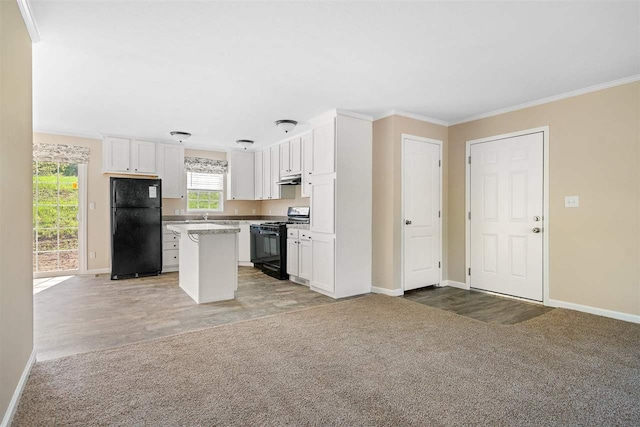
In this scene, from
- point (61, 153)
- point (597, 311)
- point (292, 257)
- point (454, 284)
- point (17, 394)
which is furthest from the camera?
point (61, 153)

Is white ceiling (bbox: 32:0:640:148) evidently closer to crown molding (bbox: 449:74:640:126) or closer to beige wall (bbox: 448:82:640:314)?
crown molding (bbox: 449:74:640:126)

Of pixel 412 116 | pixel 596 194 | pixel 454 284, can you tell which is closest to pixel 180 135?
pixel 412 116

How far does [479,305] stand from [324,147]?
8.95 feet

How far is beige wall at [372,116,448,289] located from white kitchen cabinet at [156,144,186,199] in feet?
12.6

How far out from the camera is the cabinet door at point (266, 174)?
6562mm

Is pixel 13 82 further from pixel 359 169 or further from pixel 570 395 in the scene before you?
pixel 570 395

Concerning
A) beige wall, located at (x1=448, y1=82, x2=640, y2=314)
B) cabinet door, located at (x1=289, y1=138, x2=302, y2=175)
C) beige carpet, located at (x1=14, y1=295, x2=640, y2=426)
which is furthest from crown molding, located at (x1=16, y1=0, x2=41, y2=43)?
beige wall, located at (x1=448, y1=82, x2=640, y2=314)

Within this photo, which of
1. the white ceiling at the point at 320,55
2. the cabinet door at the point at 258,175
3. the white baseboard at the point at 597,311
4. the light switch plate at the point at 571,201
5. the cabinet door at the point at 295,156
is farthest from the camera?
the cabinet door at the point at 258,175

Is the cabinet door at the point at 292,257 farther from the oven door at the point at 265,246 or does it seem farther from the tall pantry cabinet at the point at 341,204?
the tall pantry cabinet at the point at 341,204

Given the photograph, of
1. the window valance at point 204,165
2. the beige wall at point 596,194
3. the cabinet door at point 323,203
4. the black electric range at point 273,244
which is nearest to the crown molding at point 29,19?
the cabinet door at point 323,203

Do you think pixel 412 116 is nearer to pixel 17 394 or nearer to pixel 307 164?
pixel 307 164

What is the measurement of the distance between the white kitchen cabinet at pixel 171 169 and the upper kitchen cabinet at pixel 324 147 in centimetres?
307

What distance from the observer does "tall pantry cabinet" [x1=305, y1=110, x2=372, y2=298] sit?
4312mm

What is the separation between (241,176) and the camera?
7.02m
